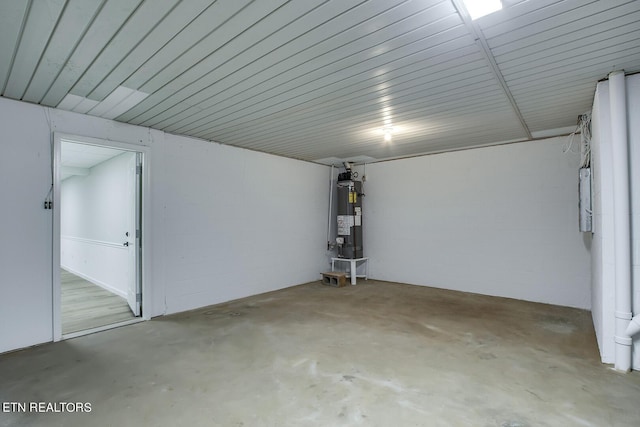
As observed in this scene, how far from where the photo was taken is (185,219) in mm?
4332

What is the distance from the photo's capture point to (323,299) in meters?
4.91

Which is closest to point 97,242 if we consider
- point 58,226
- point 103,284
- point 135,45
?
point 103,284

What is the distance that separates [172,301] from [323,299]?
6.93 feet

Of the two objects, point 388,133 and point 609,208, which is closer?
point 609,208

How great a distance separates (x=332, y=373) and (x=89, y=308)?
150 inches

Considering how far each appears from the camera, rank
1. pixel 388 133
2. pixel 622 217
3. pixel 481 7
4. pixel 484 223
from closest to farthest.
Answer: pixel 481 7 → pixel 622 217 → pixel 388 133 → pixel 484 223

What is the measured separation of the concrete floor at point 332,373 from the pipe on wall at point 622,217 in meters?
0.28

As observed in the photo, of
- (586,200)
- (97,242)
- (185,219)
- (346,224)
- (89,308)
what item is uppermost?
(586,200)

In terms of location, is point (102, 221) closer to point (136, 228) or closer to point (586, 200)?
point (136, 228)

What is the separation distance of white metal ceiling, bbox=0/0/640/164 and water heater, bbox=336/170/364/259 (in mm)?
2459

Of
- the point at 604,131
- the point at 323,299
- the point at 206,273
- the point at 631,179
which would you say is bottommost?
the point at 323,299

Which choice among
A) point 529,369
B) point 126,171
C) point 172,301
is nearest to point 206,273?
point 172,301

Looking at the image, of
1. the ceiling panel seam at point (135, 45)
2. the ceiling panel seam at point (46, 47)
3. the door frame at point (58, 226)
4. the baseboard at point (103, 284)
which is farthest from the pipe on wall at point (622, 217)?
the baseboard at point (103, 284)

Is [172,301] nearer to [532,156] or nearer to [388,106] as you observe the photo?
[388,106]
